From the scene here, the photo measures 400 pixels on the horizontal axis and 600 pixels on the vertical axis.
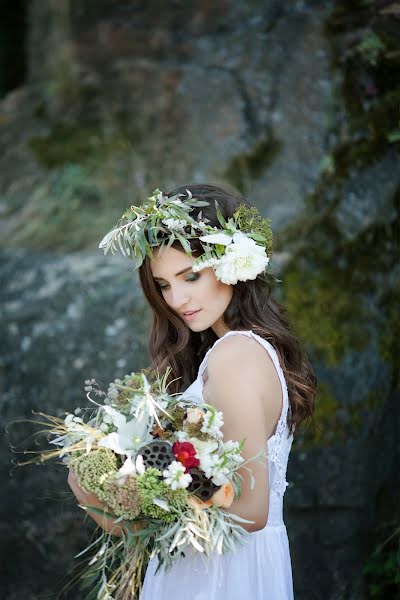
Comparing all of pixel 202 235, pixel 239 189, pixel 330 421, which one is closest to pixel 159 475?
pixel 202 235

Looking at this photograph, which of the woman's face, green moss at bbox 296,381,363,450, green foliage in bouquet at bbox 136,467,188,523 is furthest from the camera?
green moss at bbox 296,381,363,450

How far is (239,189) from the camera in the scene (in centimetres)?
471

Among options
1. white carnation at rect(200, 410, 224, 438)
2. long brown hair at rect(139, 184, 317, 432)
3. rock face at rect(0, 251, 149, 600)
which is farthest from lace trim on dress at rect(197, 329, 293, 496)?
rock face at rect(0, 251, 149, 600)

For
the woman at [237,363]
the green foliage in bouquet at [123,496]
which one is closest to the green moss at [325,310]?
the woman at [237,363]

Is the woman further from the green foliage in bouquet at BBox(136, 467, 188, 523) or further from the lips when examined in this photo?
the green foliage in bouquet at BBox(136, 467, 188, 523)

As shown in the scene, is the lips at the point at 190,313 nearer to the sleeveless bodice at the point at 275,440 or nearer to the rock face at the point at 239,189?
the sleeveless bodice at the point at 275,440

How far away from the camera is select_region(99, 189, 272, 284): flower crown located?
104 inches

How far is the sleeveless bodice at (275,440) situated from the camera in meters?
2.65

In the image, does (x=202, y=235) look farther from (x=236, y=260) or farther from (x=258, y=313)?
(x=258, y=313)

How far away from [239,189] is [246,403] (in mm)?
2481

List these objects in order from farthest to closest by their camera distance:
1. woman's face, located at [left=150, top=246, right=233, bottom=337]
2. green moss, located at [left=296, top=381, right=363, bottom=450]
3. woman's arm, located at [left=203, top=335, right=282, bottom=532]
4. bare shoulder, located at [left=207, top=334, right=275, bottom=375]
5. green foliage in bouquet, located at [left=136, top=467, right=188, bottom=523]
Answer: green moss, located at [left=296, top=381, right=363, bottom=450] → woman's face, located at [left=150, top=246, right=233, bottom=337] → bare shoulder, located at [left=207, top=334, right=275, bottom=375] → woman's arm, located at [left=203, top=335, right=282, bottom=532] → green foliage in bouquet, located at [left=136, top=467, right=188, bottom=523]

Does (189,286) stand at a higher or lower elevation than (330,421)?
higher

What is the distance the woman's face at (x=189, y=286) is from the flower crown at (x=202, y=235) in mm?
49

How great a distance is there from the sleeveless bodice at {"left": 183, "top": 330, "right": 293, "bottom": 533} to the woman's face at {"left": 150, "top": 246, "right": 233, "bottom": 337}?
13 centimetres
